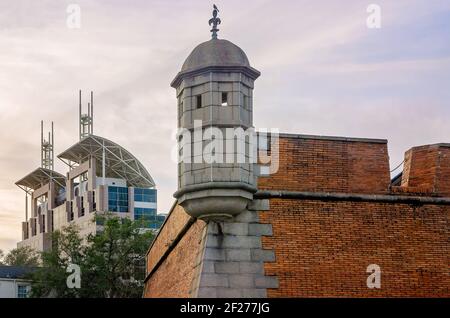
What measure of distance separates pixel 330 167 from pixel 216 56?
375 centimetres

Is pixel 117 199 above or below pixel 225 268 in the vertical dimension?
above

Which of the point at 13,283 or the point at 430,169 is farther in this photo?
the point at 13,283

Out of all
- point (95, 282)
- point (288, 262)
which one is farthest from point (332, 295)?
point (95, 282)

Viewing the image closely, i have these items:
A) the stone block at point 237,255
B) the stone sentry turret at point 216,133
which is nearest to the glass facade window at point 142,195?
the stone sentry turret at point 216,133

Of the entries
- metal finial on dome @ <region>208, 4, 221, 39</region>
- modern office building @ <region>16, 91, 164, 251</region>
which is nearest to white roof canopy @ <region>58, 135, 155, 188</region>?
modern office building @ <region>16, 91, 164, 251</region>

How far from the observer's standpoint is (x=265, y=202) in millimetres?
18172

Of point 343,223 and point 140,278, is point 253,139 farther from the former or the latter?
point 140,278

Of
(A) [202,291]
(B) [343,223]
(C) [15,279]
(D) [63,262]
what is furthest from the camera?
(C) [15,279]

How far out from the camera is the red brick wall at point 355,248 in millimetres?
17719

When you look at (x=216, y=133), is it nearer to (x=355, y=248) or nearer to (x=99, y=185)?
(x=355, y=248)

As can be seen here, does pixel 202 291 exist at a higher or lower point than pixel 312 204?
lower

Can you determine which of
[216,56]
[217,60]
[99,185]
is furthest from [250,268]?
[99,185]

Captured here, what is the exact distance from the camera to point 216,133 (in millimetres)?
17406

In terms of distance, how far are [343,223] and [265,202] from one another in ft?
6.16
